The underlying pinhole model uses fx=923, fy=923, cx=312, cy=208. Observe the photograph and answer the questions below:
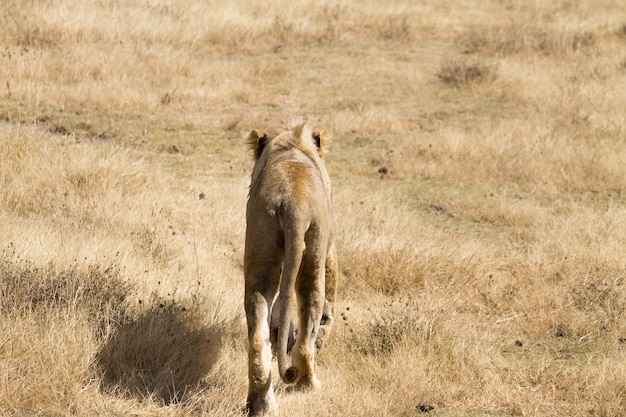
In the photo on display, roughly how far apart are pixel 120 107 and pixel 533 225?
5.98 m

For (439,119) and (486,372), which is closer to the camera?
(486,372)

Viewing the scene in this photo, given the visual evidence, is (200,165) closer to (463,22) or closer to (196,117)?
(196,117)

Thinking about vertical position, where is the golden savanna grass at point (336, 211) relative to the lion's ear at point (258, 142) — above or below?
below

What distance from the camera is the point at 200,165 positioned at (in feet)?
36.2

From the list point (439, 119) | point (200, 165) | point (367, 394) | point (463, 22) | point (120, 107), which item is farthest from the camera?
point (463, 22)

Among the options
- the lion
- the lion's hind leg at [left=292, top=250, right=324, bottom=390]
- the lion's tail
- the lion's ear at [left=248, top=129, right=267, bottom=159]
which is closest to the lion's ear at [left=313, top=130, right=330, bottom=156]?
the lion's ear at [left=248, top=129, right=267, bottom=159]

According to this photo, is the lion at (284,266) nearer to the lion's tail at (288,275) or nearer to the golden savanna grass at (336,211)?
the lion's tail at (288,275)

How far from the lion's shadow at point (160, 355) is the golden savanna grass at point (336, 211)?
0.02 m

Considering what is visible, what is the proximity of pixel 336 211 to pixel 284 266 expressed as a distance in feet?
14.1

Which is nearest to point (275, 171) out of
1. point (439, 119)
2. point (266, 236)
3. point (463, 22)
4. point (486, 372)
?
point (266, 236)

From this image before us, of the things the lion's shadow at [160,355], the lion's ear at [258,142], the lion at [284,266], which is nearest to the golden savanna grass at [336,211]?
the lion's shadow at [160,355]

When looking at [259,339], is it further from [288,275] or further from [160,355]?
[160,355]

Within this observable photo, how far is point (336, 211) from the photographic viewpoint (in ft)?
30.4

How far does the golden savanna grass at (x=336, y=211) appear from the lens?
5.71 metres
